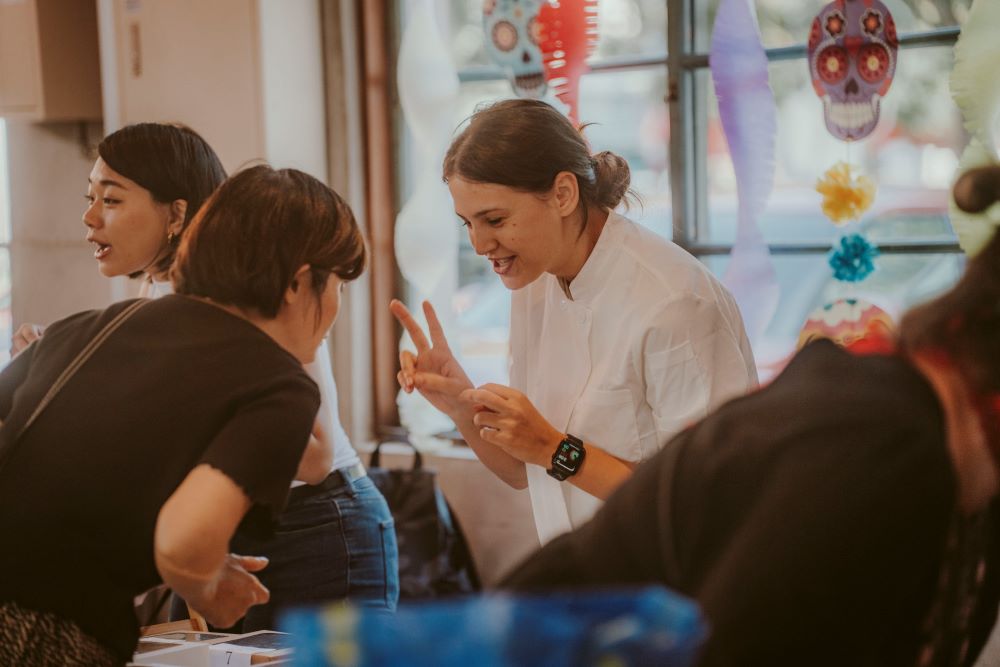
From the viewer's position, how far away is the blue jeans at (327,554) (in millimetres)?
2127

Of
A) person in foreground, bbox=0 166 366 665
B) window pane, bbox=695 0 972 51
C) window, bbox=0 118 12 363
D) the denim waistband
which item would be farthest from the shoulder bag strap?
window, bbox=0 118 12 363

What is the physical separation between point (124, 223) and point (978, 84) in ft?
6.54

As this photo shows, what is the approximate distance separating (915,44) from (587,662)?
2.60 metres

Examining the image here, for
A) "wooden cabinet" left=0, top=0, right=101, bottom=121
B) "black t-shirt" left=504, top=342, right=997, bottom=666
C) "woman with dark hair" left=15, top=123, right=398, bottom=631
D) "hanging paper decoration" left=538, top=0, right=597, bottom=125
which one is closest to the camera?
"black t-shirt" left=504, top=342, right=997, bottom=666

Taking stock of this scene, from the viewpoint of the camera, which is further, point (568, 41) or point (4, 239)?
point (4, 239)

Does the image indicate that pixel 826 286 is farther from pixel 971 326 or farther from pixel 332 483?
pixel 971 326

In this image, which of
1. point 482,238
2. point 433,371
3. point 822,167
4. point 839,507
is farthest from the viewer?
point 822,167

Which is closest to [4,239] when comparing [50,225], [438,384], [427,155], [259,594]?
[50,225]

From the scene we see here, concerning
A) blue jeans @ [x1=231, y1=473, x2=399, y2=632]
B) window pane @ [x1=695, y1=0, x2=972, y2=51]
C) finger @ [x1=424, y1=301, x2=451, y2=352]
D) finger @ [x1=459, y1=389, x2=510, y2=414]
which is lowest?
blue jeans @ [x1=231, y1=473, x2=399, y2=632]

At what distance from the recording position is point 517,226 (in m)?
1.88

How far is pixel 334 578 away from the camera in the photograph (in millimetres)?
2160

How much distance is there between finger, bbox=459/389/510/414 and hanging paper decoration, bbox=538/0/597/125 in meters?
1.48

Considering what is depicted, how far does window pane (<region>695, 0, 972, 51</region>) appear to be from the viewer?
2836 millimetres

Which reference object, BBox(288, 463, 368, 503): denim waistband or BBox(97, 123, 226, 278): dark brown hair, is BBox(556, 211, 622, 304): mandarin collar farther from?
BBox(97, 123, 226, 278): dark brown hair
